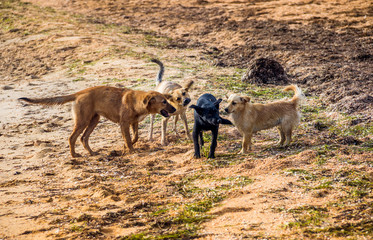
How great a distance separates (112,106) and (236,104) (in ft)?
8.13

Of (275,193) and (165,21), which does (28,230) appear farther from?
(165,21)

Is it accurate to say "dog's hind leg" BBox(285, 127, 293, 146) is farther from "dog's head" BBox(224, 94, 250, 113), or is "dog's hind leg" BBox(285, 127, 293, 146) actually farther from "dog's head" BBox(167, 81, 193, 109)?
"dog's head" BBox(167, 81, 193, 109)

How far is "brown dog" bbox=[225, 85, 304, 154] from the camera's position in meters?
7.72

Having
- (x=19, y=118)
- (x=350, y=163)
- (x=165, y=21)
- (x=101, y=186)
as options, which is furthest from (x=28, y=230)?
(x=165, y=21)

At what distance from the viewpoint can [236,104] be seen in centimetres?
768

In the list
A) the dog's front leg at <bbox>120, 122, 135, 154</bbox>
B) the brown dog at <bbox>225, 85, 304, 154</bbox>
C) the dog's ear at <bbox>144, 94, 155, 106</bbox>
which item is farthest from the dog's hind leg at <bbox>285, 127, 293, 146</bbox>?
the dog's front leg at <bbox>120, 122, 135, 154</bbox>

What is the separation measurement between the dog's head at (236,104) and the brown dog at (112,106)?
1.28 metres

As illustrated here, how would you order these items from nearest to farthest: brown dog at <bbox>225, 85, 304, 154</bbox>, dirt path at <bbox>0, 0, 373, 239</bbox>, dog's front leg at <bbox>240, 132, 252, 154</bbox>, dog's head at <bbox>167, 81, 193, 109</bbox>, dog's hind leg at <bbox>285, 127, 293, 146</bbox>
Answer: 1. dirt path at <bbox>0, 0, 373, 239</bbox>
2. dog's front leg at <bbox>240, 132, 252, 154</bbox>
3. brown dog at <bbox>225, 85, 304, 154</bbox>
4. dog's hind leg at <bbox>285, 127, 293, 146</bbox>
5. dog's head at <bbox>167, 81, 193, 109</bbox>

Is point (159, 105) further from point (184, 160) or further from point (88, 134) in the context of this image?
point (88, 134)

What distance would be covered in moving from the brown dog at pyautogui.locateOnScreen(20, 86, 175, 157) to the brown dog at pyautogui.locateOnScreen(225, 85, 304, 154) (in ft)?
4.44

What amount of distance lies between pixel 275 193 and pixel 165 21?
60.4 ft

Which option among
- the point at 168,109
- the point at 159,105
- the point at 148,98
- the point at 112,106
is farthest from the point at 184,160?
the point at 112,106

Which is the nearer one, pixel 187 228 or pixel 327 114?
pixel 187 228

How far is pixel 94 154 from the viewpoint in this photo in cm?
841
